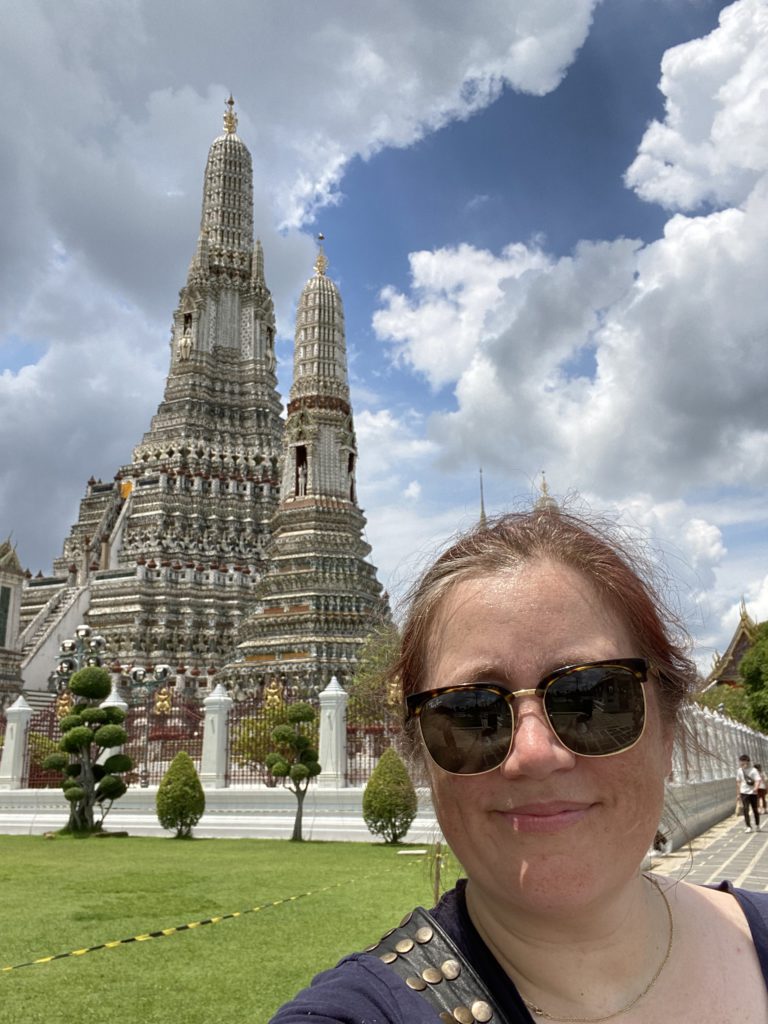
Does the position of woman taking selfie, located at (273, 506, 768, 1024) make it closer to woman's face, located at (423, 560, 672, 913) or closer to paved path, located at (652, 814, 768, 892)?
woman's face, located at (423, 560, 672, 913)

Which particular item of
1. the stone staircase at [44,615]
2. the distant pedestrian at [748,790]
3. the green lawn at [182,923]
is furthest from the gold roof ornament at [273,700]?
the stone staircase at [44,615]

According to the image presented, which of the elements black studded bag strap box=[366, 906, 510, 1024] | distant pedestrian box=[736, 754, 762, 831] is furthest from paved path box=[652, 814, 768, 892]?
black studded bag strap box=[366, 906, 510, 1024]

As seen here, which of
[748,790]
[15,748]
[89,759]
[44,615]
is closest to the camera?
[748,790]

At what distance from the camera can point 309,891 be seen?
8.81m

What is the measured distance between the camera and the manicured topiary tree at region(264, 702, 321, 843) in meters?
14.9

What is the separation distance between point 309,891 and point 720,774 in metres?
13.7

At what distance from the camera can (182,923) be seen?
7.03 metres

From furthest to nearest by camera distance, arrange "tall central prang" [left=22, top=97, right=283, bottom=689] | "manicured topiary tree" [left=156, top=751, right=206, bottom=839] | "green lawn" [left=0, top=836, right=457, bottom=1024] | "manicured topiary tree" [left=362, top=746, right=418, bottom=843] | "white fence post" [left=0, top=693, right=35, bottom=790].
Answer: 1. "tall central prang" [left=22, top=97, right=283, bottom=689]
2. "white fence post" [left=0, top=693, right=35, bottom=790]
3. "manicured topiary tree" [left=156, top=751, right=206, bottom=839]
4. "manicured topiary tree" [left=362, top=746, right=418, bottom=843]
5. "green lawn" [left=0, top=836, right=457, bottom=1024]

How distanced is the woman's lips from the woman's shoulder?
30 cm

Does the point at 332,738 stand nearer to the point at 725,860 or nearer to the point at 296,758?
the point at 296,758

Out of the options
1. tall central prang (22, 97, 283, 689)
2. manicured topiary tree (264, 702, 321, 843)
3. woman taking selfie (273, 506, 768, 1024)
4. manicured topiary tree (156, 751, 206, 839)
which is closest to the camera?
woman taking selfie (273, 506, 768, 1024)

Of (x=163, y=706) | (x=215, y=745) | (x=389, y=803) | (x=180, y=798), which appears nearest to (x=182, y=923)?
(x=389, y=803)

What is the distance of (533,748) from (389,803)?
43.4ft

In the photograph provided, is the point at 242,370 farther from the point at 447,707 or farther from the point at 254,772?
the point at 447,707
